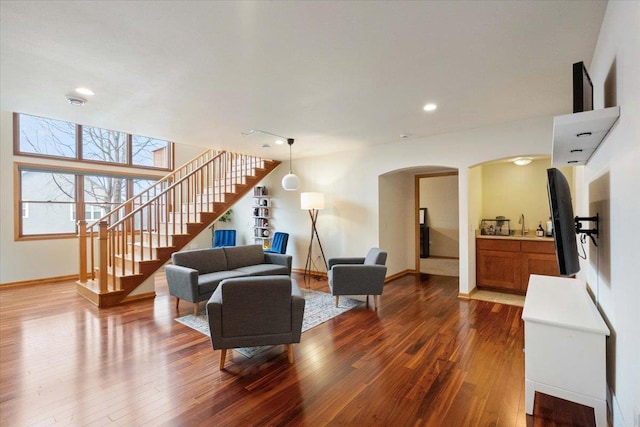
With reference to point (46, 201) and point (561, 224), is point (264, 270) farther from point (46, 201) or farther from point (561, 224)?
point (46, 201)

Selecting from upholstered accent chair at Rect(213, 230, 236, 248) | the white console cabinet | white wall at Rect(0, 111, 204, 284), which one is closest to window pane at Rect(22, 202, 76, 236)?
white wall at Rect(0, 111, 204, 284)

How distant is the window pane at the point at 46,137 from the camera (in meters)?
5.71

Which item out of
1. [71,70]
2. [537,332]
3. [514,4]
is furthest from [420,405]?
[71,70]

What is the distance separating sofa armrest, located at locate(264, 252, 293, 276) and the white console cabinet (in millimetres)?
3692

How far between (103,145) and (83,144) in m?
0.37

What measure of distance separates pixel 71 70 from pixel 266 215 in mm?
4878

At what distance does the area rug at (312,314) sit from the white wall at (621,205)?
100 inches

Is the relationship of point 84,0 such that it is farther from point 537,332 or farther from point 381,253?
point 381,253

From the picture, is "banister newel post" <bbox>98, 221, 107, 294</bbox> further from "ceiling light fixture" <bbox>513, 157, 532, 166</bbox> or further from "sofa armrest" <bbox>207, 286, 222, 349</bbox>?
"ceiling light fixture" <bbox>513, 157, 532, 166</bbox>

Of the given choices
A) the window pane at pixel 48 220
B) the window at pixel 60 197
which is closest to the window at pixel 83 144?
the window at pixel 60 197

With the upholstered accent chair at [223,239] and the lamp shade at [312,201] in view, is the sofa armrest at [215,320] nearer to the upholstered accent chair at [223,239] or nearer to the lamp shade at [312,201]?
the lamp shade at [312,201]

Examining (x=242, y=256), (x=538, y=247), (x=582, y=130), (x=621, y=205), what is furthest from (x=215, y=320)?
(x=538, y=247)

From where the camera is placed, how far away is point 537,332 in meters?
1.85

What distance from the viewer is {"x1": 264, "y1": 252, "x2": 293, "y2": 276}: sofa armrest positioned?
5.15m
